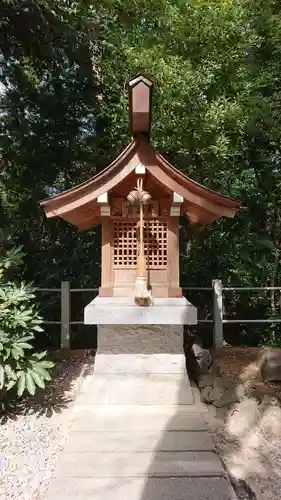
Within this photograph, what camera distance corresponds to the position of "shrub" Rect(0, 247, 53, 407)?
4031 millimetres

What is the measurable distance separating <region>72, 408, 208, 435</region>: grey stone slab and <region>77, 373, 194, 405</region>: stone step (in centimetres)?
24

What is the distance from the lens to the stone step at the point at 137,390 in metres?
4.31

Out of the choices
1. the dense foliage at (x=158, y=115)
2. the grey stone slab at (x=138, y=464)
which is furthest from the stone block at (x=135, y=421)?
the dense foliage at (x=158, y=115)

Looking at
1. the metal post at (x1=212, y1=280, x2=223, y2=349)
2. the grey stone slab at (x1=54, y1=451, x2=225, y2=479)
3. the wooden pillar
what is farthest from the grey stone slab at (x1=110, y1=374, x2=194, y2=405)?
the metal post at (x1=212, y1=280, x2=223, y2=349)

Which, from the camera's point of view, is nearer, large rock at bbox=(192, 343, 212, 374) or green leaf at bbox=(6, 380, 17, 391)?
green leaf at bbox=(6, 380, 17, 391)

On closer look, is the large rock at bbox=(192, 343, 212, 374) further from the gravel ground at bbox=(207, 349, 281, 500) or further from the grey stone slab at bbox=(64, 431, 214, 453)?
the grey stone slab at bbox=(64, 431, 214, 453)

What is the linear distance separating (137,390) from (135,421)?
52 centimetres

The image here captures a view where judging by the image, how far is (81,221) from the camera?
17.0 ft

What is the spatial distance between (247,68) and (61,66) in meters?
3.66

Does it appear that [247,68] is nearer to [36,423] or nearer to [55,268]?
[55,268]

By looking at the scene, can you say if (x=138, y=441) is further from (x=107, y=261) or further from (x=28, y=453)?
(x=107, y=261)

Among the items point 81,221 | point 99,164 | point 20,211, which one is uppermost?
point 99,164

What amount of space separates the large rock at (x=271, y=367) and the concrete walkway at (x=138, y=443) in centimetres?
116

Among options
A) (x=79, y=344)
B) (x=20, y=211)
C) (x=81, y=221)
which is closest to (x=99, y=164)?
(x=20, y=211)
